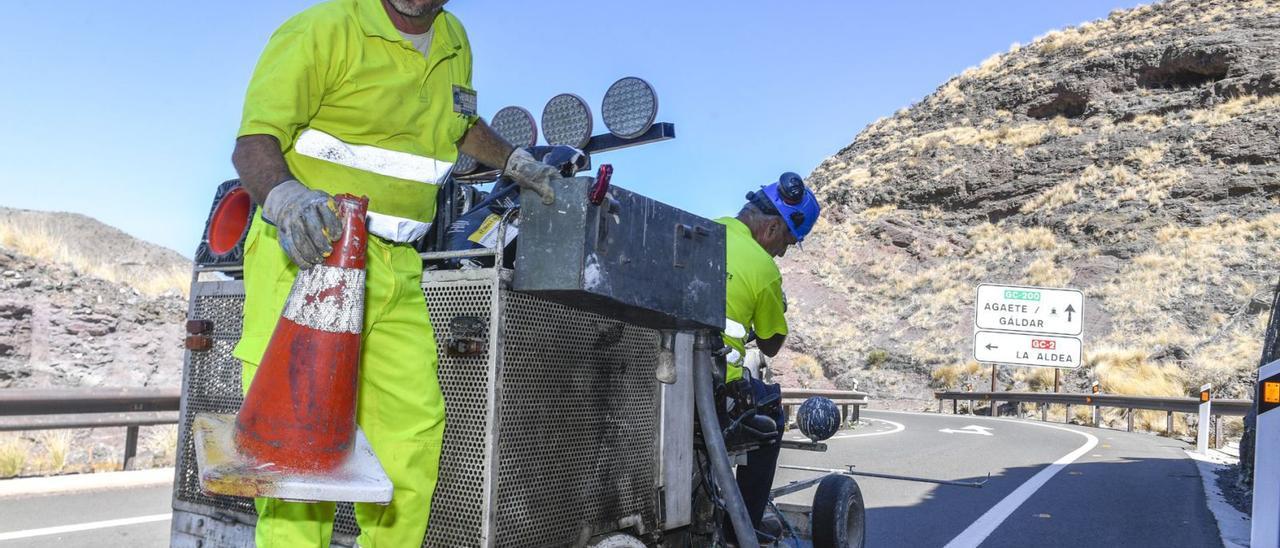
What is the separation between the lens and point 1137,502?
9273 millimetres

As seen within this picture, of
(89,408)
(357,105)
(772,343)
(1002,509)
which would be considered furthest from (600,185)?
(89,408)

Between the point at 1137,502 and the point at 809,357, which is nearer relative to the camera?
the point at 1137,502

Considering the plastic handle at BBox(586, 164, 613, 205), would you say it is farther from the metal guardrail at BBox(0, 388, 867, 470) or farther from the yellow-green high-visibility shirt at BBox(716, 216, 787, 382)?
the metal guardrail at BBox(0, 388, 867, 470)

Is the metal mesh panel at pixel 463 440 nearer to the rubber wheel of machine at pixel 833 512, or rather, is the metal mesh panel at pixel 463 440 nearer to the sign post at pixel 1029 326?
the rubber wheel of machine at pixel 833 512

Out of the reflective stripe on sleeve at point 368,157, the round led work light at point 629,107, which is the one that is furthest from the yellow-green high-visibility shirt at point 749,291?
the reflective stripe on sleeve at point 368,157

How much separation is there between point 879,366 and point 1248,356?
11.7 metres

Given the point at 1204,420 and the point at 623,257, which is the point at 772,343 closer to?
the point at 623,257

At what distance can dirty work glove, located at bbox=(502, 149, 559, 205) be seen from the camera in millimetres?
2934

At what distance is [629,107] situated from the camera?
4.61 meters

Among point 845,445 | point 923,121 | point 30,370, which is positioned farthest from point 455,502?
point 923,121

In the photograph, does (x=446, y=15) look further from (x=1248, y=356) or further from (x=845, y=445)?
(x=1248, y=356)

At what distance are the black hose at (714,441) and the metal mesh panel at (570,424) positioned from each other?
0.23 metres

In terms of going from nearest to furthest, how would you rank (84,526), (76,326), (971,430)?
(84,526)
(76,326)
(971,430)

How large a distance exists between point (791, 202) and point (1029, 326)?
24287 millimetres
